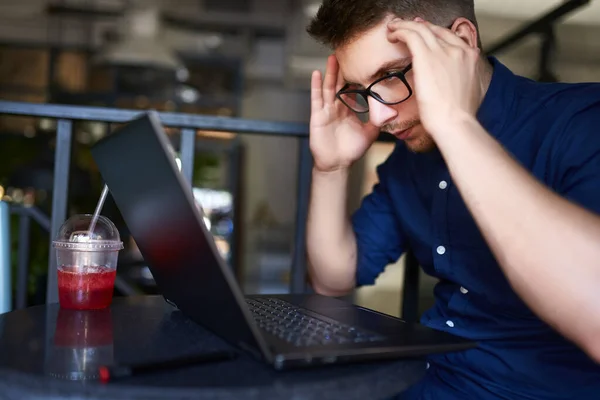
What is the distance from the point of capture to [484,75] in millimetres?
1176

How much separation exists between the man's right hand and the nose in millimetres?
209

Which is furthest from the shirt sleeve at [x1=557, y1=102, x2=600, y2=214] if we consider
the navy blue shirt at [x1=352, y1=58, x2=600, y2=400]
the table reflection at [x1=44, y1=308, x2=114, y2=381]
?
the table reflection at [x1=44, y1=308, x2=114, y2=381]

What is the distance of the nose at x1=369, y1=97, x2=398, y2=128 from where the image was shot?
3.70 ft

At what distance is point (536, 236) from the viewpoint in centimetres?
77

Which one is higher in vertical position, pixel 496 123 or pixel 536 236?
pixel 496 123

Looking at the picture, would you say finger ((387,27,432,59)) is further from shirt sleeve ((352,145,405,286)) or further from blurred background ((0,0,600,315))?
blurred background ((0,0,600,315))

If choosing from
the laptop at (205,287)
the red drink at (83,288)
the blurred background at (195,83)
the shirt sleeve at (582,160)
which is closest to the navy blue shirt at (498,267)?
the shirt sleeve at (582,160)

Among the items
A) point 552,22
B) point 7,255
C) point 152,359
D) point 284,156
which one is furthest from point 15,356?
point 284,156

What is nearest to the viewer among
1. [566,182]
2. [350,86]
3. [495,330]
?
[566,182]

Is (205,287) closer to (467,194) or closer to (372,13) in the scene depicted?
(467,194)

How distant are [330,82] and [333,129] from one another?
0.10 m

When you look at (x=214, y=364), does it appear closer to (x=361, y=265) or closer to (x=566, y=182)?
(x=566, y=182)

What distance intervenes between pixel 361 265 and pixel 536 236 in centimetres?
64

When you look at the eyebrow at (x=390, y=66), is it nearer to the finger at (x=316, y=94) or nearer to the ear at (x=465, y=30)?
the ear at (x=465, y=30)
